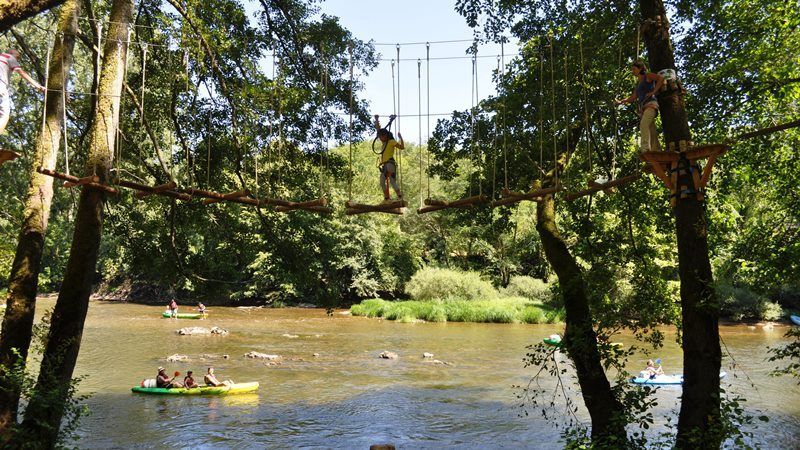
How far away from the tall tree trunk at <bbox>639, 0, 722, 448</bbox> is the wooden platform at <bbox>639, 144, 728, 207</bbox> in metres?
0.06

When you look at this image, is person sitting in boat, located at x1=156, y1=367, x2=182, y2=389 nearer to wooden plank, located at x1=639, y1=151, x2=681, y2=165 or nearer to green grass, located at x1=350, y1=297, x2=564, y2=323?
wooden plank, located at x1=639, y1=151, x2=681, y2=165

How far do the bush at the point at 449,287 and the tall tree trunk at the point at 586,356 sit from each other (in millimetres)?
24376

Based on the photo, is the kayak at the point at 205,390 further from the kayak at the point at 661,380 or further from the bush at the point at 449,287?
the bush at the point at 449,287

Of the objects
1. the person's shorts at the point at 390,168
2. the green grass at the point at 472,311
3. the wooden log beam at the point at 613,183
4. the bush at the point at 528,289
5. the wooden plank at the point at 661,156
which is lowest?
the green grass at the point at 472,311

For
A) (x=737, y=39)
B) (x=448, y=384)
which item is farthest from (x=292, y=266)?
(x=737, y=39)

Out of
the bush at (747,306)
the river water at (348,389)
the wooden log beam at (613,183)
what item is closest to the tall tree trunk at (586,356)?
the wooden log beam at (613,183)

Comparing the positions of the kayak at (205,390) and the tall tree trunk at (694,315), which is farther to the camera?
the kayak at (205,390)

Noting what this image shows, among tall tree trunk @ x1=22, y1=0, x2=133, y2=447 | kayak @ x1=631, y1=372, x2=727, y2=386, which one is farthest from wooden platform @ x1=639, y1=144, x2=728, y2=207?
kayak @ x1=631, y1=372, x2=727, y2=386

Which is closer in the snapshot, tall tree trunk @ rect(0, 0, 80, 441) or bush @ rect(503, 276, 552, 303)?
tall tree trunk @ rect(0, 0, 80, 441)

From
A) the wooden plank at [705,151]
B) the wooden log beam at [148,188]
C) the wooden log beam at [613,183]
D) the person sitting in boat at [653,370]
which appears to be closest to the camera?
the wooden plank at [705,151]

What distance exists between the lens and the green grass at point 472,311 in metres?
29.6

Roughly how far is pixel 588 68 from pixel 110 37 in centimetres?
665

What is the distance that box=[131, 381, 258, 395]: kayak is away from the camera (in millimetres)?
14641

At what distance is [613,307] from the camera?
315 inches
